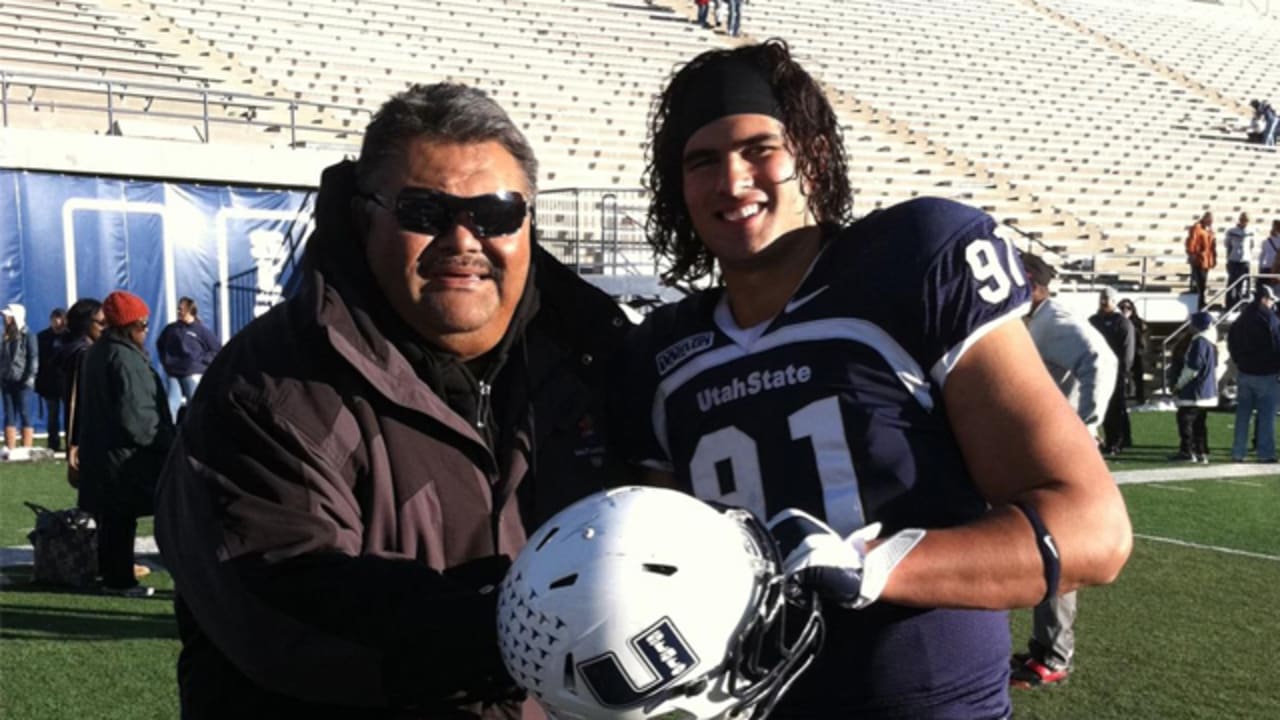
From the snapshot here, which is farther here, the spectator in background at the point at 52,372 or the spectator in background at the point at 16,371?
the spectator in background at the point at 16,371

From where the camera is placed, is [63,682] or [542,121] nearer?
[63,682]

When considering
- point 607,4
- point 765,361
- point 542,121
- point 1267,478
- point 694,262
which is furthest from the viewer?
point 607,4

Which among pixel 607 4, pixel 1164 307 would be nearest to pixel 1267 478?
pixel 1164 307

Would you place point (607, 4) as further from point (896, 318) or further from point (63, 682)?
point (896, 318)

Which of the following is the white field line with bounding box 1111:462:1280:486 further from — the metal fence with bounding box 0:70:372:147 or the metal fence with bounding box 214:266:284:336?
the metal fence with bounding box 0:70:372:147

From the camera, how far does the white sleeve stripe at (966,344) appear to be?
6.61 ft

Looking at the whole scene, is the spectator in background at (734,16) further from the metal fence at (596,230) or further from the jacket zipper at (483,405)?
the jacket zipper at (483,405)

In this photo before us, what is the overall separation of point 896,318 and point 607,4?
30.2 metres

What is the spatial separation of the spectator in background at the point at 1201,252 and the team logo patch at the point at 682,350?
2073cm

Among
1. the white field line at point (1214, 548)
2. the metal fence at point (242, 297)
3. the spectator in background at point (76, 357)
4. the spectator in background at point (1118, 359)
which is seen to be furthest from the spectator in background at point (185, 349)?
the spectator in background at point (1118, 359)

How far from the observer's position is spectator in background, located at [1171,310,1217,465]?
13.4m

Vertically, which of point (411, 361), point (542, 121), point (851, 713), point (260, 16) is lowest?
point (851, 713)

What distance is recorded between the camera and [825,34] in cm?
3284

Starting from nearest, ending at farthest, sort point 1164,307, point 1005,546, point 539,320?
point 1005,546 → point 539,320 → point 1164,307
